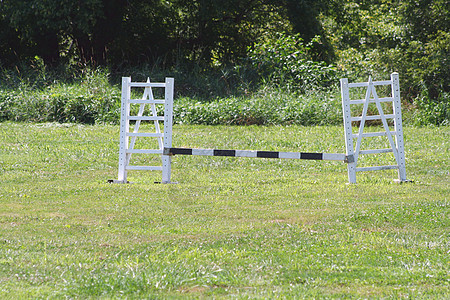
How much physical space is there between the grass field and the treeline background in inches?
251

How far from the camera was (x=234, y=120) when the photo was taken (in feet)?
59.4

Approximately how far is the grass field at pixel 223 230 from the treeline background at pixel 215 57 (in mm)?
6371

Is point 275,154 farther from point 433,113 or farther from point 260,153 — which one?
point 433,113

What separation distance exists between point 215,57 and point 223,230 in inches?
840

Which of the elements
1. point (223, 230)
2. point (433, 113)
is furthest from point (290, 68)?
point (223, 230)

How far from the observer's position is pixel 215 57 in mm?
27250

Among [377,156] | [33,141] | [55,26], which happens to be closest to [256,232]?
[377,156]

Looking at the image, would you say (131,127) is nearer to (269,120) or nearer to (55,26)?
(269,120)

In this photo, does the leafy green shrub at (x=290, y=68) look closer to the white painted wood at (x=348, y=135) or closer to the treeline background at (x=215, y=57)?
the treeline background at (x=215, y=57)

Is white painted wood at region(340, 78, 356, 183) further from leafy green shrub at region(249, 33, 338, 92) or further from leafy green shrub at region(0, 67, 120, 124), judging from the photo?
leafy green shrub at region(249, 33, 338, 92)

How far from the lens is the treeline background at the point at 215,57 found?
1895cm

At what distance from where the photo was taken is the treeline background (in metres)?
19.0

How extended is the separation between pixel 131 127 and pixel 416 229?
11.5 meters

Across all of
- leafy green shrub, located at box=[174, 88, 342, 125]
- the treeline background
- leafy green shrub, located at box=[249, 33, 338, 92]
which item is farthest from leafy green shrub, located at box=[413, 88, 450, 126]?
leafy green shrub, located at box=[249, 33, 338, 92]
